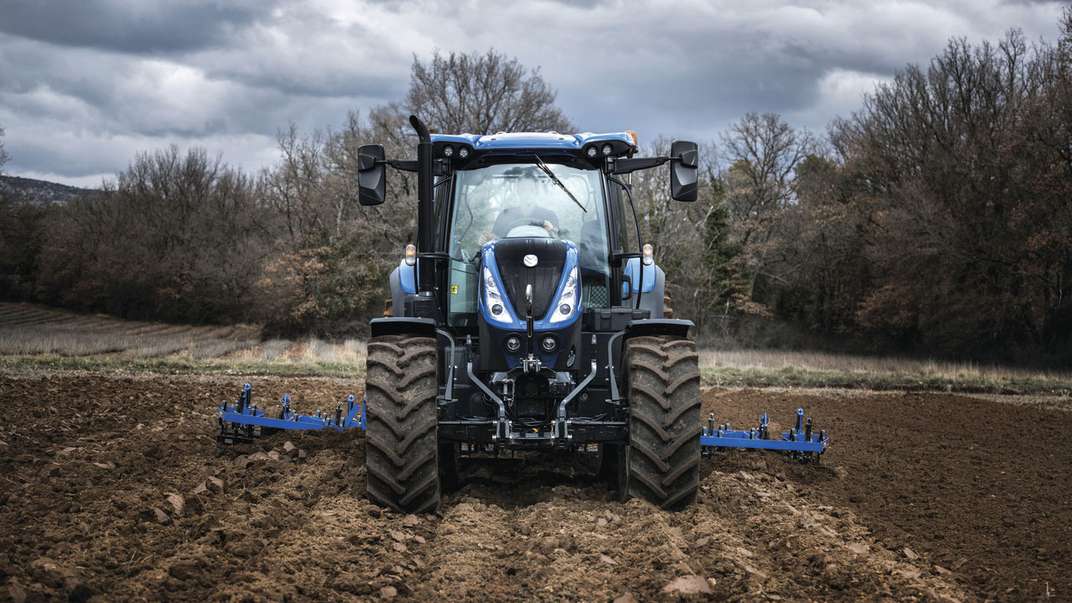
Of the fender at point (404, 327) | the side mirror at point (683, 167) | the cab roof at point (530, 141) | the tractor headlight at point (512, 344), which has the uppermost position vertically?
the cab roof at point (530, 141)

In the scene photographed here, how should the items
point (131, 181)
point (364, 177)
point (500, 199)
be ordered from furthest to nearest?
point (131, 181) → point (500, 199) → point (364, 177)

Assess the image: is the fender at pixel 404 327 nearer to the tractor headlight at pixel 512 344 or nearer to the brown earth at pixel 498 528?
the tractor headlight at pixel 512 344

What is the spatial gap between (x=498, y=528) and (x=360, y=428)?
3313mm

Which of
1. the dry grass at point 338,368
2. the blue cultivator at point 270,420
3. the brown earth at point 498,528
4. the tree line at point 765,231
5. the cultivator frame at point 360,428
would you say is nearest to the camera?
the brown earth at point 498,528

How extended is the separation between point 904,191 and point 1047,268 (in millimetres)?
6017

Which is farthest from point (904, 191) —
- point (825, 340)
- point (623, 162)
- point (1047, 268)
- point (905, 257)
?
point (623, 162)

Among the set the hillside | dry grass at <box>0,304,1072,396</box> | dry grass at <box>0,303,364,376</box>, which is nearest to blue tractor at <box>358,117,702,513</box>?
dry grass at <box>0,304,1072,396</box>

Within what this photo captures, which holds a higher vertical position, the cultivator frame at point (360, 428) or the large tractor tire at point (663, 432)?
the large tractor tire at point (663, 432)

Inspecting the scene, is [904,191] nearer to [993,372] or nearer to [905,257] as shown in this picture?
[905,257]

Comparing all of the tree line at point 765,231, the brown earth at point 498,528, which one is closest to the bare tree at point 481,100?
the tree line at point 765,231

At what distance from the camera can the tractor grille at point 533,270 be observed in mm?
6570

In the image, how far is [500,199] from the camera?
7461 mm

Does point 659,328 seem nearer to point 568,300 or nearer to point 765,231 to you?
point 568,300

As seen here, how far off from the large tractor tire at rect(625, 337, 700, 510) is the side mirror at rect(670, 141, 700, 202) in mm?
1448
